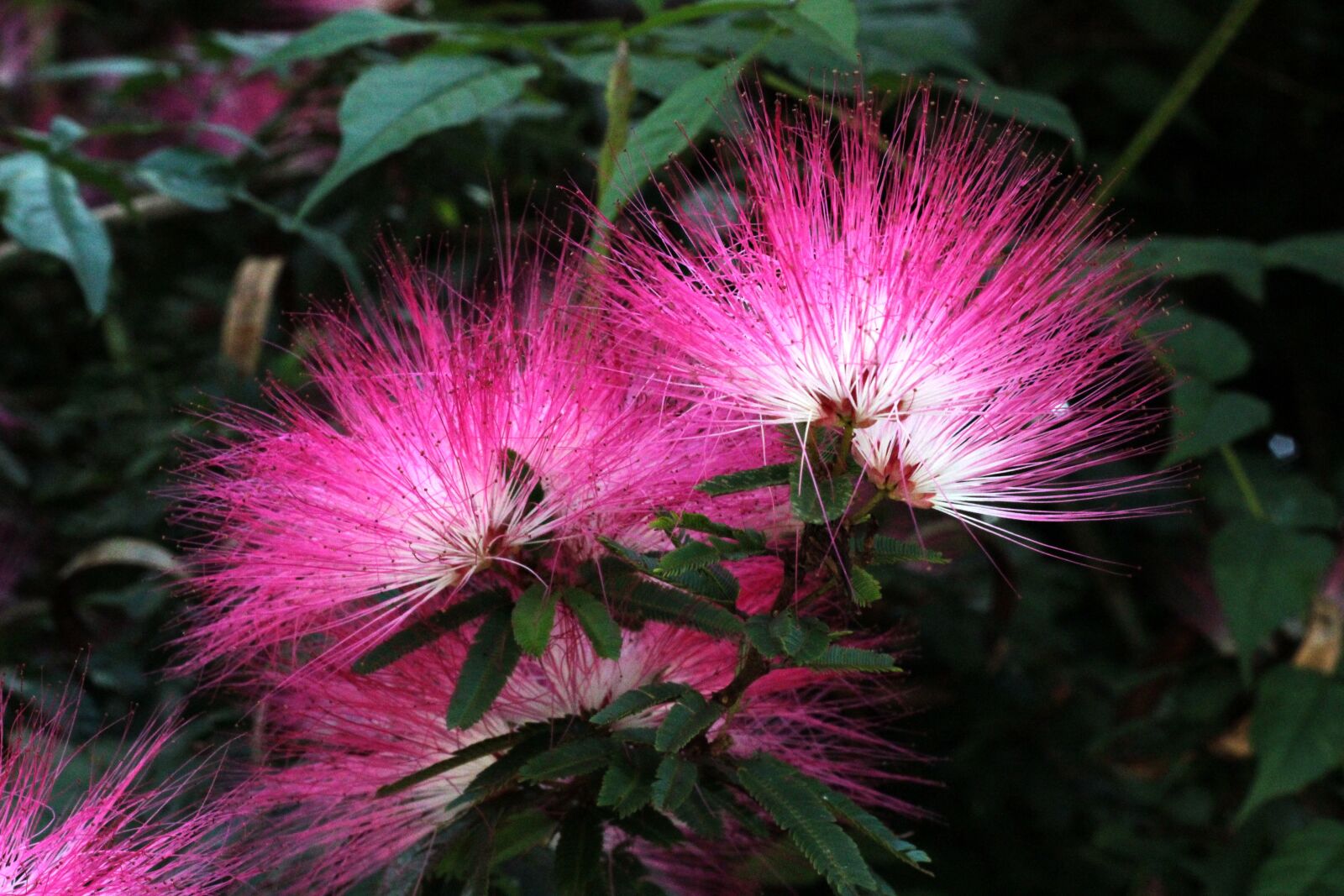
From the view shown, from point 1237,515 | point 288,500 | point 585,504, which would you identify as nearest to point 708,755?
point 585,504

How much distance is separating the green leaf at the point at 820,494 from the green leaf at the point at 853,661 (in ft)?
0.34

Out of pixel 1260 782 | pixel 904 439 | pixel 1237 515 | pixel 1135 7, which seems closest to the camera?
pixel 904 439

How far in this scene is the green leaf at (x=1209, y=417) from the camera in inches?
59.9

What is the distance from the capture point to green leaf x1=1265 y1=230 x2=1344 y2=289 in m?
1.74

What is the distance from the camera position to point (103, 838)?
988 mm

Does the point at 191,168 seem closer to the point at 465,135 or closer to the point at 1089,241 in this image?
the point at 465,135

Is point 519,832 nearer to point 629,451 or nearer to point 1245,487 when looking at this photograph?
point 629,451

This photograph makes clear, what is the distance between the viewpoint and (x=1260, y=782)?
148cm

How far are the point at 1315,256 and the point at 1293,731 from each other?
0.70 meters

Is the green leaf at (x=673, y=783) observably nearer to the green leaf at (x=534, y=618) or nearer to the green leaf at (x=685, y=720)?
the green leaf at (x=685, y=720)

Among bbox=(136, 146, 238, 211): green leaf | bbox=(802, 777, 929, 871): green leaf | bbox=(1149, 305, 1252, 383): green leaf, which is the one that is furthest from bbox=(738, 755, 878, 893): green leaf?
bbox=(136, 146, 238, 211): green leaf

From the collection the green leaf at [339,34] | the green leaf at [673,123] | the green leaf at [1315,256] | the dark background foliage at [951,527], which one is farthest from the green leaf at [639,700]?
the green leaf at [1315,256]

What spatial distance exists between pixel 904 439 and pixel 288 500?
54 centimetres

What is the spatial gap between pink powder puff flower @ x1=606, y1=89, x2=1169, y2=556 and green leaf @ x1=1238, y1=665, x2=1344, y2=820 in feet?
2.40
